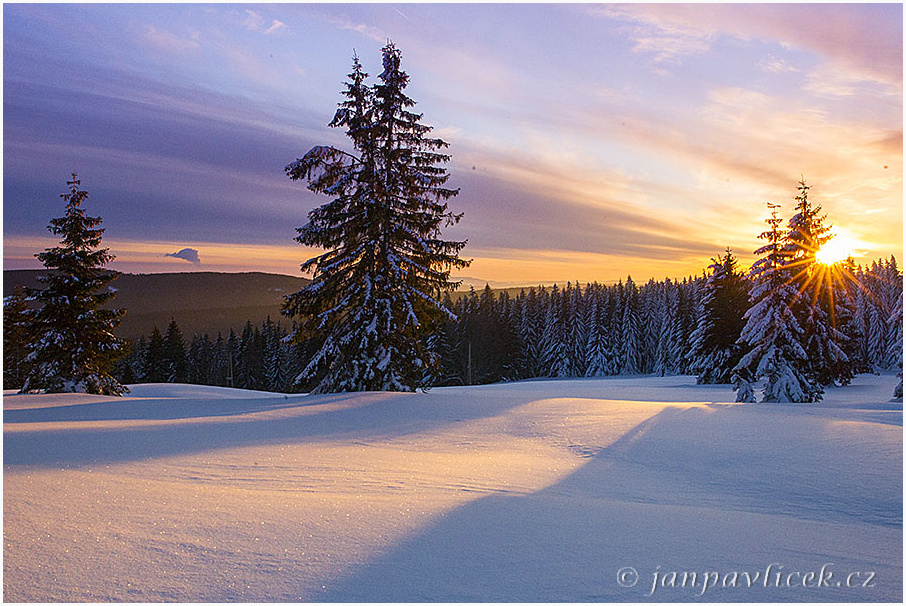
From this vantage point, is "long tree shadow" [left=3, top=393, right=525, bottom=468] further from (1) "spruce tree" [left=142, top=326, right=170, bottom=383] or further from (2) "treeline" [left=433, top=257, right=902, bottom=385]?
(1) "spruce tree" [left=142, top=326, right=170, bottom=383]

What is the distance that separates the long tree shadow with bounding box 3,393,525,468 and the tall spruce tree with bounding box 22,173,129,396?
863 cm

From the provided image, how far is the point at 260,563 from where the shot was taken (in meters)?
3.32

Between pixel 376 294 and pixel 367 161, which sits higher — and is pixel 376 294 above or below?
below

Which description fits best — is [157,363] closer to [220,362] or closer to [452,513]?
[220,362]

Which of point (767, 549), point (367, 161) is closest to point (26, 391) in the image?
point (367, 161)

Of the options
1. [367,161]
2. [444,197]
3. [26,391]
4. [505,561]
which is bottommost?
[26,391]

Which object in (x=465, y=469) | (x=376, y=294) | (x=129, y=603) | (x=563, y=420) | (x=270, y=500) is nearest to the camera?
(x=129, y=603)

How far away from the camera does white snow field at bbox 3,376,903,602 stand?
318cm

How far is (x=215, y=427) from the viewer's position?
10.1 meters

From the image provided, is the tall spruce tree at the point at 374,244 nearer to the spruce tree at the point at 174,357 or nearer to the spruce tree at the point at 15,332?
the spruce tree at the point at 15,332

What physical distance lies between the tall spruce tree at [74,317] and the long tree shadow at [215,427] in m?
A: 8.63

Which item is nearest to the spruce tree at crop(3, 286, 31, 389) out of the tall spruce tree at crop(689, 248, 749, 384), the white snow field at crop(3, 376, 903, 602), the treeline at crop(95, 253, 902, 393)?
the treeline at crop(95, 253, 902, 393)

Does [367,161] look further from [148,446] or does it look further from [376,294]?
[148,446]

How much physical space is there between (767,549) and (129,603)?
4.29 meters
